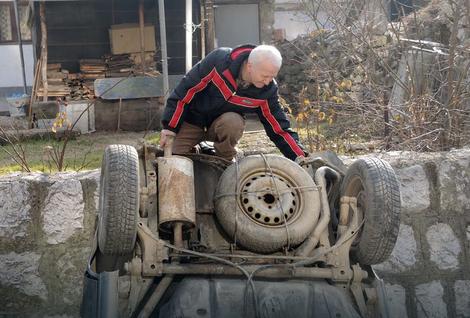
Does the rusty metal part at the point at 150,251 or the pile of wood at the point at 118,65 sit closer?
the rusty metal part at the point at 150,251

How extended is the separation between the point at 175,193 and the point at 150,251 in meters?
0.36

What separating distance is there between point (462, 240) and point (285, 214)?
2087 mm

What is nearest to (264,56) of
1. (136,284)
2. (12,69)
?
(136,284)

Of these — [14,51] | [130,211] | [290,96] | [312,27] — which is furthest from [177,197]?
[14,51]

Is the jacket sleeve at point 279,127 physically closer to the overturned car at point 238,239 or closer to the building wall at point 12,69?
the overturned car at point 238,239

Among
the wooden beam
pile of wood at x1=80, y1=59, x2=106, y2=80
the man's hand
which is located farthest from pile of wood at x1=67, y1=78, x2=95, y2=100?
the man's hand

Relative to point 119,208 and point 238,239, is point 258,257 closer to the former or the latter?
point 238,239

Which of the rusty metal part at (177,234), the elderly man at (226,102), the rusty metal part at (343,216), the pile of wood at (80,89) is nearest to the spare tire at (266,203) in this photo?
the rusty metal part at (343,216)

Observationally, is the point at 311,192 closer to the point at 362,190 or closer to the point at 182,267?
the point at 362,190

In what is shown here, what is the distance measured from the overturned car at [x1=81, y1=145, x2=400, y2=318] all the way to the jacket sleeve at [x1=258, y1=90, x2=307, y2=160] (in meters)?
0.49

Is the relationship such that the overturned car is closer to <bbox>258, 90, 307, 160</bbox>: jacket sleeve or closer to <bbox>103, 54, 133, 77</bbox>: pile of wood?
<bbox>258, 90, 307, 160</bbox>: jacket sleeve

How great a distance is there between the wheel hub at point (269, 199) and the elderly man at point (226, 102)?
713 mm

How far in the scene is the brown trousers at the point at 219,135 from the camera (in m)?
4.97

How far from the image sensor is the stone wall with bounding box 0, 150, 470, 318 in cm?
519
